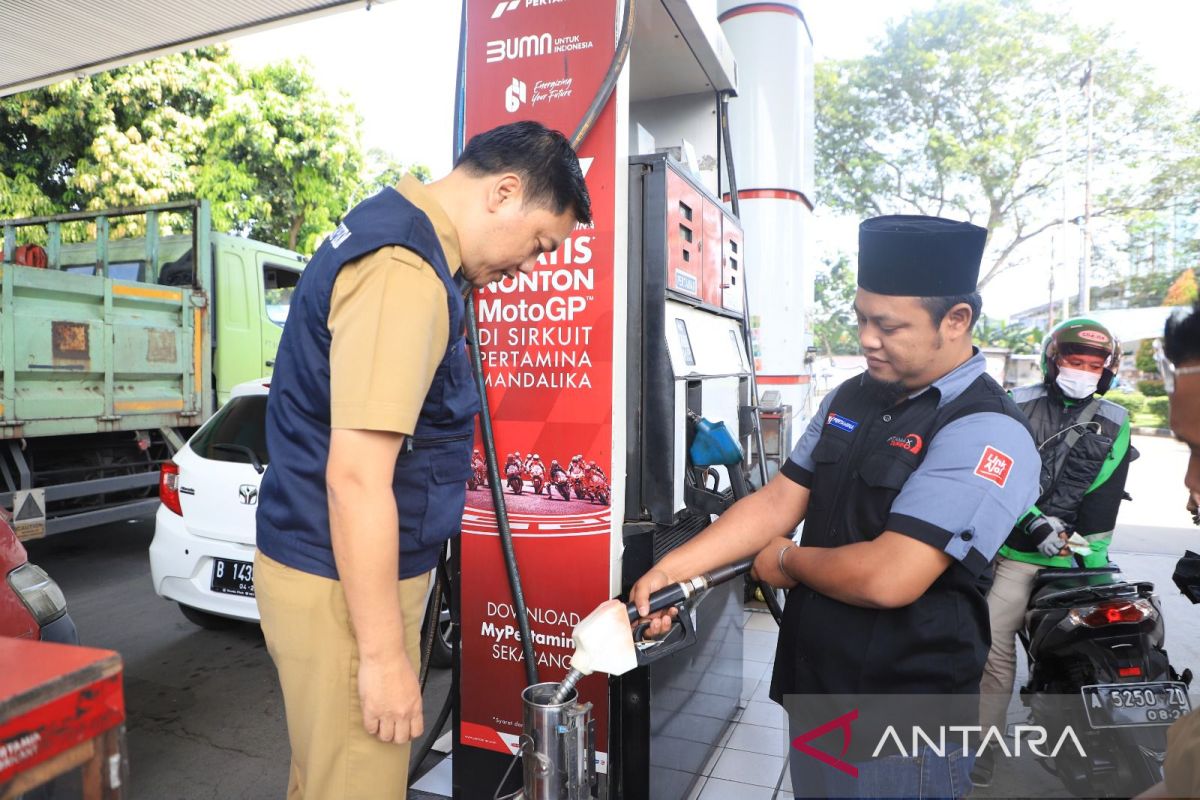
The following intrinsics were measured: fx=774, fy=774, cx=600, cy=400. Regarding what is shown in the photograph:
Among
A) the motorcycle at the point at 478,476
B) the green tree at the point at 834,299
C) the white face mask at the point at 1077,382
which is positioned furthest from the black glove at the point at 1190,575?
the green tree at the point at 834,299

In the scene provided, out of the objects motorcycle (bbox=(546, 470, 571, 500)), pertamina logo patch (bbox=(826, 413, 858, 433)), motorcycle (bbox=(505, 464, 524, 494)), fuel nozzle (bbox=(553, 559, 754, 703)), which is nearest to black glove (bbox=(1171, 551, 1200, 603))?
pertamina logo patch (bbox=(826, 413, 858, 433))

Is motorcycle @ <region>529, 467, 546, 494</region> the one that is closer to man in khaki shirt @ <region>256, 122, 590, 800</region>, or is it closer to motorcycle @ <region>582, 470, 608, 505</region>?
motorcycle @ <region>582, 470, 608, 505</region>

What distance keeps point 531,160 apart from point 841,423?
35.6 inches

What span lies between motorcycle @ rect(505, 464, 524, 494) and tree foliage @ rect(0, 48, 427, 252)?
971 cm

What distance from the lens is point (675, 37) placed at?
289 cm

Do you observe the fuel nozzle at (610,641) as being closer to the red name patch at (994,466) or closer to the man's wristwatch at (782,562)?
the man's wristwatch at (782,562)

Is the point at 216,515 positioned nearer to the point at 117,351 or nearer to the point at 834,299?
the point at 117,351

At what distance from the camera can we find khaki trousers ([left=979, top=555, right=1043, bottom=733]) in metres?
3.08

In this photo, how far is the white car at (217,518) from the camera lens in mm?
3854

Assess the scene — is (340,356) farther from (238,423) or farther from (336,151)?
(336,151)

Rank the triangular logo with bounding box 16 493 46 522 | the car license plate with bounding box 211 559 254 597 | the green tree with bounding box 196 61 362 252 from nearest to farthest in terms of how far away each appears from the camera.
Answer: the car license plate with bounding box 211 559 254 597 < the triangular logo with bounding box 16 493 46 522 < the green tree with bounding box 196 61 362 252

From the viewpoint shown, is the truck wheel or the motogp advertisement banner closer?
the motogp advertisement banner

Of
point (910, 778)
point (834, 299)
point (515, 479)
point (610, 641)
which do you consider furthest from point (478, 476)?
point (834, 299)

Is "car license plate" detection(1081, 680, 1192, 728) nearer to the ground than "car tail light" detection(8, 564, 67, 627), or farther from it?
nearer to the ground
